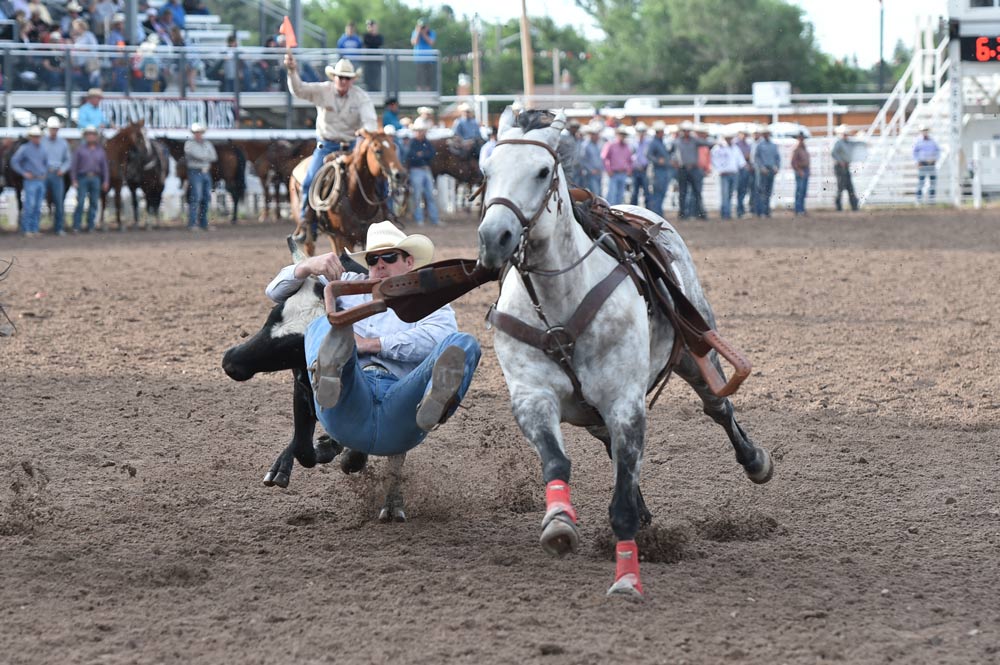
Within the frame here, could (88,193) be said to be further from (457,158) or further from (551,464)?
(551,464)

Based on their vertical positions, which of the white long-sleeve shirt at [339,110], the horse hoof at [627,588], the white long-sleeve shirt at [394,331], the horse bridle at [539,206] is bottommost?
the horse hoof at [627,588]

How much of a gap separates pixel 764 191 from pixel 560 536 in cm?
2523

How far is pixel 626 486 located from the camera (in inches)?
186

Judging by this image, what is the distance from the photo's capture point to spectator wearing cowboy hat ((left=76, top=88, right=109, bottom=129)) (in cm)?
2466

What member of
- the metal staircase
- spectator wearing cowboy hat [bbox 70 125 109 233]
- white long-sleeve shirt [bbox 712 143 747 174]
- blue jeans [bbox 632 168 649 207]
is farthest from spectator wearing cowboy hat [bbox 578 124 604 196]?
spectator wearing cowboy hat [bbox 70 125 109 233]

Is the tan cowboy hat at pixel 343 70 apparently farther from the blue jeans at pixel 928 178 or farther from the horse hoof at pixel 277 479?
the blue jeans at pixel 928 178

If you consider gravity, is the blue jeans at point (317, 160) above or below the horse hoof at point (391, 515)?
above

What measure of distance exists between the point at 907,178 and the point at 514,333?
1147 inches

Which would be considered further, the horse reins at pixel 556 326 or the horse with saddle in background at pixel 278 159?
the horse with saddle in background at pixel 278 159

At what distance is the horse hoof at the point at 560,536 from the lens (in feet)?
14.4

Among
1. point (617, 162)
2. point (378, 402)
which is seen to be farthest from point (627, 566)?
point (617, 162)

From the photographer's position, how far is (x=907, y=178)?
32.0m

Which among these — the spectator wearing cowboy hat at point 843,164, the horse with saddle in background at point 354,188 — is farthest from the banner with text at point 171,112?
the horse with saddle in background at point 354,188

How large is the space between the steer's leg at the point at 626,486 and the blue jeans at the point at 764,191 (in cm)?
2448
